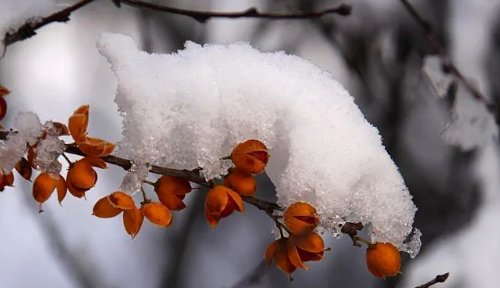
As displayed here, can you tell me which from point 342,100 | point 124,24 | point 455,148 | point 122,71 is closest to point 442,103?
point 455,148

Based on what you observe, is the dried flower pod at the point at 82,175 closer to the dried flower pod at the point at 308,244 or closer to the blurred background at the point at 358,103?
the dried flower pod at the point at 308,244

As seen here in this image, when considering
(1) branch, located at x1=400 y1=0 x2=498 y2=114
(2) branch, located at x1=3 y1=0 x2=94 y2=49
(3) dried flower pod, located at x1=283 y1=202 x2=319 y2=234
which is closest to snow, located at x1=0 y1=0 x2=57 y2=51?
(2) branch, located at x1=3 y1=0 x2=94 y2=49

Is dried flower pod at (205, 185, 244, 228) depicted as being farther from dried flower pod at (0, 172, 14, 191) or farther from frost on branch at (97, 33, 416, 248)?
dried flower pod at (0, 172, 14, 191)

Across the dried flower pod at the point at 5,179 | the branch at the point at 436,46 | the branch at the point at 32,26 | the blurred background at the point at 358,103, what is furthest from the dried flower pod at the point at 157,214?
the blurred background at the point at 358,103

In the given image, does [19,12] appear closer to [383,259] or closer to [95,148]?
[95,148]

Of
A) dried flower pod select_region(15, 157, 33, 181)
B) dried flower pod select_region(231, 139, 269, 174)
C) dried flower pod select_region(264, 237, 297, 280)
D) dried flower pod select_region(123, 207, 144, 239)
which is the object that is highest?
dried flower pod select_region(231, 139, 269, 174)
